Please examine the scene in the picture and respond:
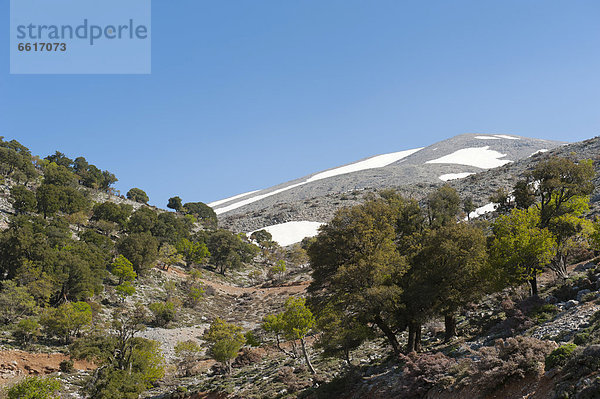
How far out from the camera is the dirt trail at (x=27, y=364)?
3119 cm

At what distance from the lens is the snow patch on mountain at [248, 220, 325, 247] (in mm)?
107875

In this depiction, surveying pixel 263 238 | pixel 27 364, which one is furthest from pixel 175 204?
pixel 27 364

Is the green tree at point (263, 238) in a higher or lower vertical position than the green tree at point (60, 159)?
lower

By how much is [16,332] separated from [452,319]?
1595 inches

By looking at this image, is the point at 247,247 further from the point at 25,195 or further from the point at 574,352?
the point at 574,352

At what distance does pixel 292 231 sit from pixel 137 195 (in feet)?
176

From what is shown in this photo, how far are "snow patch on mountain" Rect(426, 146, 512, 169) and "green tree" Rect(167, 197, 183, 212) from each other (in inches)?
4672

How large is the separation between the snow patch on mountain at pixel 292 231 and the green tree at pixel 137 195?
4204cm

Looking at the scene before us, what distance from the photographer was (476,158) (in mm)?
173875

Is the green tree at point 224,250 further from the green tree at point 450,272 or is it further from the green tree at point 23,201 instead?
the green tree at point 450,272

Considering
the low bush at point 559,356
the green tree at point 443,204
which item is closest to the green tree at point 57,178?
the green tree at point 443,204

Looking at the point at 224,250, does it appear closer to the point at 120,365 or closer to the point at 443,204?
the point at 120,365

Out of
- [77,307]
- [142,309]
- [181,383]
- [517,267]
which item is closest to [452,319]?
[517,267]

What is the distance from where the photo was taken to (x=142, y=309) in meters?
51.8
